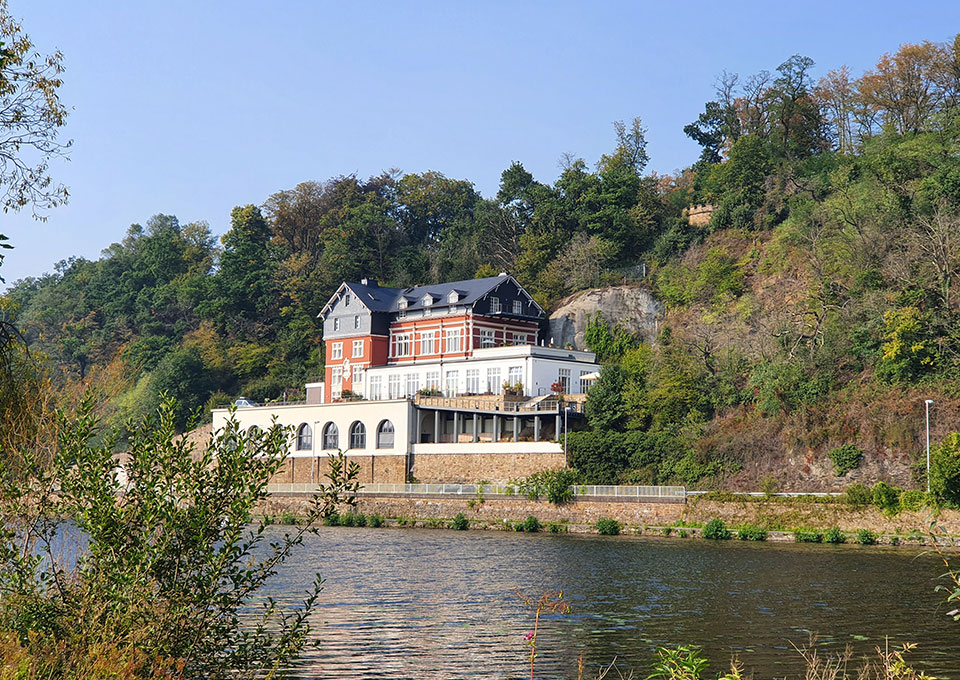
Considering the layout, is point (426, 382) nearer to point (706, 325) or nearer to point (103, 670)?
point (706, 325)

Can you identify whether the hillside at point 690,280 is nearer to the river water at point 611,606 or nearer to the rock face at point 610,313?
the rock face at point 610,313

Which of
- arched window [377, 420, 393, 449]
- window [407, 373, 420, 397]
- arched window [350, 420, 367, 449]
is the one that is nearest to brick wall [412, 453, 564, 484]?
arched window [377, 420, 393, 449]

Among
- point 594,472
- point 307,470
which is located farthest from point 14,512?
point 307,470

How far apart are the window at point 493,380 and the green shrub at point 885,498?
91.9 ft

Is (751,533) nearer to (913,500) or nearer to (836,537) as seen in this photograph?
(836,537)

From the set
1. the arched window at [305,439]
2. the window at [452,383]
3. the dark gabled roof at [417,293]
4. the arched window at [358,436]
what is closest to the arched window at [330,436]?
the arched window at [305,439]

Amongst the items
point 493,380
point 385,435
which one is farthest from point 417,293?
point 385,435

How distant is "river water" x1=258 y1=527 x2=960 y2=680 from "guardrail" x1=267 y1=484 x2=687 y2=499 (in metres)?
6.84

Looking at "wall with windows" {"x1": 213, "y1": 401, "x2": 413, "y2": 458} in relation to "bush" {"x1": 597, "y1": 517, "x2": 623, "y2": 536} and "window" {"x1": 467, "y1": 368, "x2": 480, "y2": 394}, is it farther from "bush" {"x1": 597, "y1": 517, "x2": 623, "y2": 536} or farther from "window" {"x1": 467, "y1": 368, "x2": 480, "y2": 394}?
"bush" {"x1": 597, "y1": 517, "x2": 623, "y2": 536}

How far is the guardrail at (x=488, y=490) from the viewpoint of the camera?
4816 centimetres

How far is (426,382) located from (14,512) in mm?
58573

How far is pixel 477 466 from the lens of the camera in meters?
59.2

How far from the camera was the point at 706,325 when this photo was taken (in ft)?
197

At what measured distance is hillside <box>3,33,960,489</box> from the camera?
49469mm
